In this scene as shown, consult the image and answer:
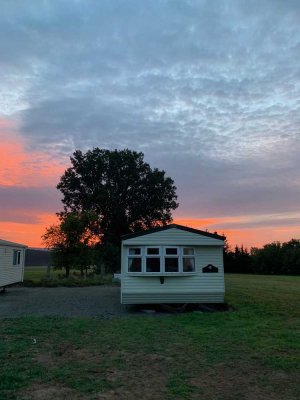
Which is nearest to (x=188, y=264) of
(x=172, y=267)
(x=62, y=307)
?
(x=172, y=267)

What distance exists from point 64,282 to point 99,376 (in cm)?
2051

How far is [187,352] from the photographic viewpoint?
754 centimetres

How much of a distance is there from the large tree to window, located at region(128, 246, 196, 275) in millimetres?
26646

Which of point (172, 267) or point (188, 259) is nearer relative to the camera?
point (172, 267)

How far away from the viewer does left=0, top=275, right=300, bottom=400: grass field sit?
5.36 m

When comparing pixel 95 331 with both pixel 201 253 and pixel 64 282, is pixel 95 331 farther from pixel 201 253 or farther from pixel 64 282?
pixel 64 282

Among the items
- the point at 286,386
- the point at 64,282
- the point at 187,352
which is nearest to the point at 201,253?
the point at 187,352

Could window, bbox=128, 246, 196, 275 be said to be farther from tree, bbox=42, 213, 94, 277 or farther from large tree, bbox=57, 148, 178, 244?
large tree, bbox=57, 148, 178, 244

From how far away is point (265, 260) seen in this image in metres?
57.2

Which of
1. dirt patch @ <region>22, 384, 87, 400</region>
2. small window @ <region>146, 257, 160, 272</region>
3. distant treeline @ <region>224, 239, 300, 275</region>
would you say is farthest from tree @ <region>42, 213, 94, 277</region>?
distant treeline @ <region>224, 239, 300, 275</region>

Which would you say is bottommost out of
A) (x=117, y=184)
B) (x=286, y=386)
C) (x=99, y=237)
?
(x=286, y=386)

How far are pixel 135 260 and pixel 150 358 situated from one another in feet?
23.2

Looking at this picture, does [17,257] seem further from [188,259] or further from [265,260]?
[265,260]

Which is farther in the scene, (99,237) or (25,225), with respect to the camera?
(99,237)
